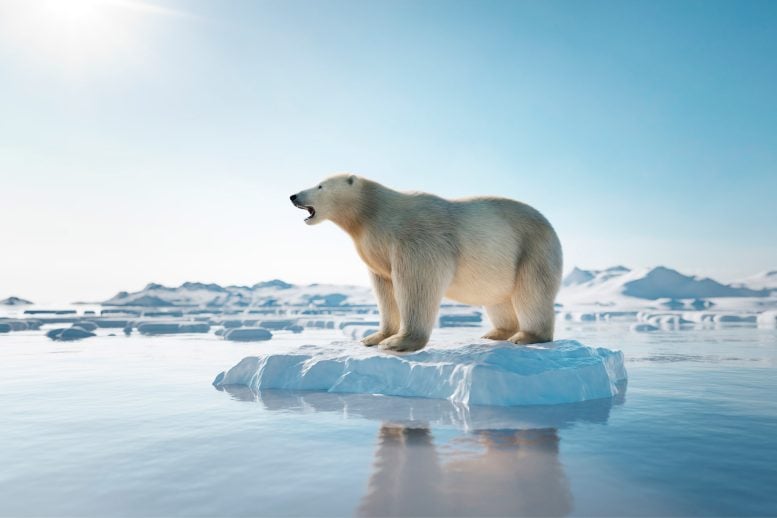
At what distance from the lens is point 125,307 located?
186 ft

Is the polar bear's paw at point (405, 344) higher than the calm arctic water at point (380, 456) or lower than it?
higher

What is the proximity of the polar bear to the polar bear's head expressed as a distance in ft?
0.04

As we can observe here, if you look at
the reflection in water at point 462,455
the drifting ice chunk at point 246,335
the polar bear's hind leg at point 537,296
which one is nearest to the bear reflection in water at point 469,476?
the reflection in water at point 462,455

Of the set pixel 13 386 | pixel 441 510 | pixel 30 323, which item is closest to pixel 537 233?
pixel 441 510

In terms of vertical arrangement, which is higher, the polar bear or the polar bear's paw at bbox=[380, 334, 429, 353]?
the polar bear

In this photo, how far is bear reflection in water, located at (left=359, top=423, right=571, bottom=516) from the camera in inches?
93.4

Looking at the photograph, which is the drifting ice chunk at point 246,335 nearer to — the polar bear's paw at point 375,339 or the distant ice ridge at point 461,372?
the distant ice ridge at point 461,372

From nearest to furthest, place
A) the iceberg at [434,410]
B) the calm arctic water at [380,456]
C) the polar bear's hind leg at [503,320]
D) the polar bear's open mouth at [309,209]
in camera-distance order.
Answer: the calm arctic water at [380,456] → the iceberg at [434,410] → the polar bear's open mouth at [309,209] → the polar bear's hind leg at [503,320]

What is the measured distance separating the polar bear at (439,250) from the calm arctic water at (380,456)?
3.90 ft

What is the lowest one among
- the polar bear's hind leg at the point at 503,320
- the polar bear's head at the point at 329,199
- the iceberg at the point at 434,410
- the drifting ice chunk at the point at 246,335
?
the drifting ice chunk at the point at 246,335

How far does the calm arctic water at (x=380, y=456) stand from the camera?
98.2 inches

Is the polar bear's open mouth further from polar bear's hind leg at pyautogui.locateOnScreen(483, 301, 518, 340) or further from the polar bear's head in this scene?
polar bear's hind leg at pyautogui.locateOnScreen(483, 301, 518, 340)

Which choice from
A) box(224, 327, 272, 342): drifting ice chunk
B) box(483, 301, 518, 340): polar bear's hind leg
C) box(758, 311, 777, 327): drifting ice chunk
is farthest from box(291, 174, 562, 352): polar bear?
box(758, 311, 777, 327): drifting ice chunk

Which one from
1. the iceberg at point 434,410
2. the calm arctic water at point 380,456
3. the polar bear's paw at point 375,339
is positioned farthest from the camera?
the polar bear's paw at point 375,339
